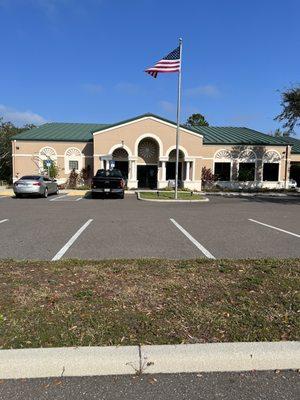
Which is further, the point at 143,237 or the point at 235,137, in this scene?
the point at 235,137

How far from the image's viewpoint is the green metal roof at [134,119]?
35.8m

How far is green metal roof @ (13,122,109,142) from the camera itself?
35.8 metres

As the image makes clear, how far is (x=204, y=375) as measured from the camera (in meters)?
3.30

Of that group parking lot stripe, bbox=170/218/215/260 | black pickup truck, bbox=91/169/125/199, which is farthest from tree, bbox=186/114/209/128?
parking lot stripe, bbox=170/218/215/260

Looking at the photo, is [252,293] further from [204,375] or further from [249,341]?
[204,375]

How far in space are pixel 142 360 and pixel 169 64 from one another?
69.1ft

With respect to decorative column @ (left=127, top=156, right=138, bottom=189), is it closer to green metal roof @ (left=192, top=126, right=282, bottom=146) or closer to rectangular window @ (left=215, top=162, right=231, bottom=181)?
green metal roof @ (left=192, top=126, right=282, bottom=146)

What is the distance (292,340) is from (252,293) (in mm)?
1195

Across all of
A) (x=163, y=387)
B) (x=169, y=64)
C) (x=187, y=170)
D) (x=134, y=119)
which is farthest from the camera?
(x=187, y=170)

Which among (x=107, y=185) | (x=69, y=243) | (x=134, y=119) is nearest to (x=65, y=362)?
(x=69, y=243)

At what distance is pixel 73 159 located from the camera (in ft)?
118

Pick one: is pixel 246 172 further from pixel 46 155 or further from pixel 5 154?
pixel 5 154

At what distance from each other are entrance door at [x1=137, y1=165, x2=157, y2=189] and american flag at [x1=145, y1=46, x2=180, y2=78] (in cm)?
1466

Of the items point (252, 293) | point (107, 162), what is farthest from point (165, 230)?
point (107, 162)
